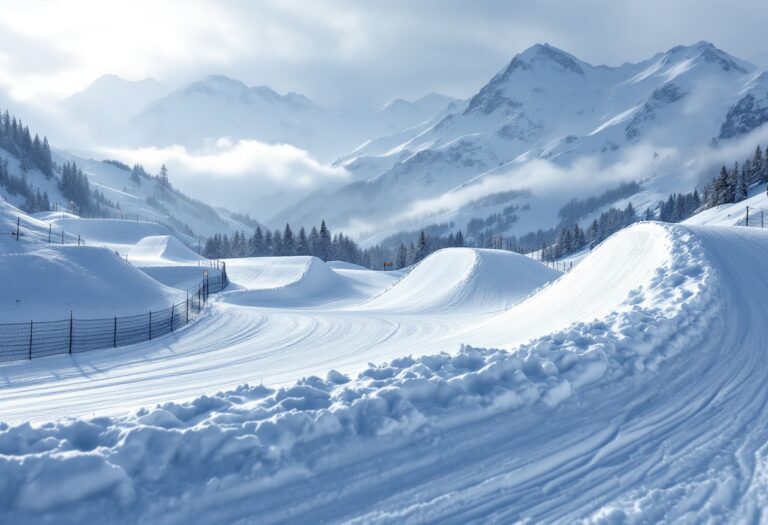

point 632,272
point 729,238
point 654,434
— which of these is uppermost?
point 729,238

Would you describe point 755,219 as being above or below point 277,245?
above

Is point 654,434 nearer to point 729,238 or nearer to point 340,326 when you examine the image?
point 729,238

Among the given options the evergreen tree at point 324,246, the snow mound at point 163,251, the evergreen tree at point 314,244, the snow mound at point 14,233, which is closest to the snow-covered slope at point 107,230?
the snow mound at point 163,251

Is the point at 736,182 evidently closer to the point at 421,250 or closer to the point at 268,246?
the point at 421,250

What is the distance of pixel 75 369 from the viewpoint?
48.3 ft

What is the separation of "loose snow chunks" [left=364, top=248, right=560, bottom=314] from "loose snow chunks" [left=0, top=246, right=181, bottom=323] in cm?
1577

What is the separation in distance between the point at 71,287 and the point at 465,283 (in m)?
25.9

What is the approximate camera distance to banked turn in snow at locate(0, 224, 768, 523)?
4555 millimetres

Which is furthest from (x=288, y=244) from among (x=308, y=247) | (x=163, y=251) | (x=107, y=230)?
(x=107, y=230)

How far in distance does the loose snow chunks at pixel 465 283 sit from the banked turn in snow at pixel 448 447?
24.8 m

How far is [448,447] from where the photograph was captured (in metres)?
5.68

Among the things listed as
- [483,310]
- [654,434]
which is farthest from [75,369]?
[483,310]

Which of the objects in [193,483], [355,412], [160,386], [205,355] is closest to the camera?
[193,483]

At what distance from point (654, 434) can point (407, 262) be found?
95275mm
